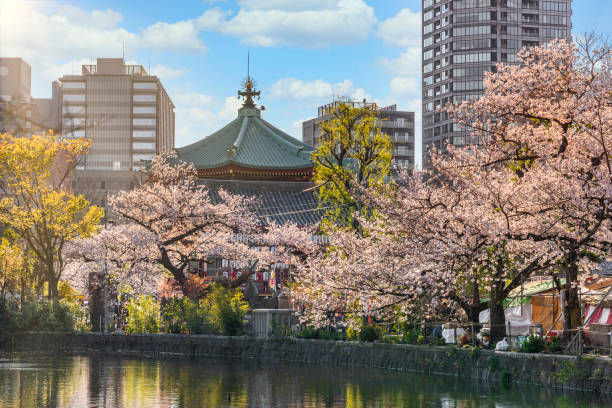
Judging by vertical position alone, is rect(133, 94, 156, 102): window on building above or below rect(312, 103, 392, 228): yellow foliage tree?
above

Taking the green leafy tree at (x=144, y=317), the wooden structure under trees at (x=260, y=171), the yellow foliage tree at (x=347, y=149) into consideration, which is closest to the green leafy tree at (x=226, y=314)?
the green leafy tree at (x=144, y=317)

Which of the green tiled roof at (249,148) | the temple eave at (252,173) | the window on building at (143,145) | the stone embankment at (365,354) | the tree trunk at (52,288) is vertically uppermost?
the window on building at (143,145)

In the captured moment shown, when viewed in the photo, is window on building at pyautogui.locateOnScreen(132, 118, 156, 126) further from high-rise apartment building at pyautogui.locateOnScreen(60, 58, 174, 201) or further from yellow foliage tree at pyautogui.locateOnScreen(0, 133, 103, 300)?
yellow foliage tree at pyautogui.locateOnScreen(0, 133, 103, 300)

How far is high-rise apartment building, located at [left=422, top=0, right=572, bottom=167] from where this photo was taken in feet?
451

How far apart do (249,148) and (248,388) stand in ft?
155

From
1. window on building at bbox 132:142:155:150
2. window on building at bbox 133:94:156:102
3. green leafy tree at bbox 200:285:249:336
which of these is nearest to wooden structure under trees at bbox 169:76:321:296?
green leafy tree at bbox 200:285:249:336

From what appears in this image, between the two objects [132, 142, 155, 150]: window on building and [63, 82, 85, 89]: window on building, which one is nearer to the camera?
[63, 82, 85, 89]: window on building

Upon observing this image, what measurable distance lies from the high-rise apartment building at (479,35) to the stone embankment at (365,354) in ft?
308

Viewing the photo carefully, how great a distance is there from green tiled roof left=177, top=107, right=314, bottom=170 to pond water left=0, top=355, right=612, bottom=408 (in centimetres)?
3582

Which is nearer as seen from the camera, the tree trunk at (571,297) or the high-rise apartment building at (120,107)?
the tree trunk at (571,297)

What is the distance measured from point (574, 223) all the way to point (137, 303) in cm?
2959

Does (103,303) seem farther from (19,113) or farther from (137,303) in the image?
(19,113)

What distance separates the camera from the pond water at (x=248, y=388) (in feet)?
78.7

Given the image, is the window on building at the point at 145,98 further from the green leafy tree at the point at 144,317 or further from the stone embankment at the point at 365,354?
the stone embankment at the point at 365,354
